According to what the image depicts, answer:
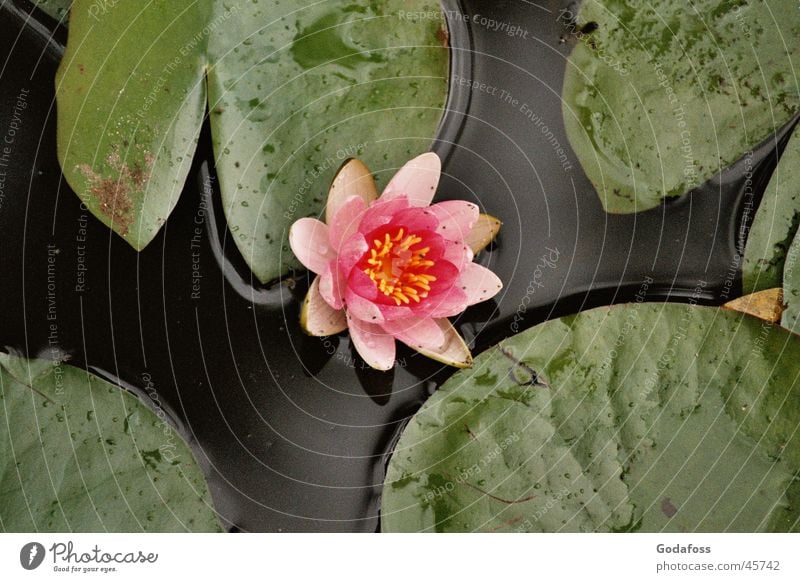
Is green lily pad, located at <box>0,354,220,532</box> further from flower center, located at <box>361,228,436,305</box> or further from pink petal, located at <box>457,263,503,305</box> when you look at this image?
pink petal, located at <box>457,263,503,305</box>

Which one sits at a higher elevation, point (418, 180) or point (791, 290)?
point (418, 180)

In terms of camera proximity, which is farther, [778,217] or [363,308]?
[778,217]

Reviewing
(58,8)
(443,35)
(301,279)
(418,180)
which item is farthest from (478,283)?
(58,8)

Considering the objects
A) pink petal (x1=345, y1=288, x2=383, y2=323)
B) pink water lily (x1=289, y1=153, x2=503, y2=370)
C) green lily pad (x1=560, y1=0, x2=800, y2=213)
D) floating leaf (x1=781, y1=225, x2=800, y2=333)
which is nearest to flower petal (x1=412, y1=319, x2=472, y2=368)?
pink water lily (x1=289, y1=153, x2=503, y2=370)

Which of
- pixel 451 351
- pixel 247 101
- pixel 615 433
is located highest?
pixel 247 101

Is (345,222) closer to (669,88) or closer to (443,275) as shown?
(443,275)
